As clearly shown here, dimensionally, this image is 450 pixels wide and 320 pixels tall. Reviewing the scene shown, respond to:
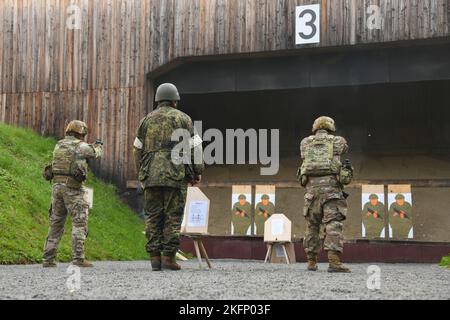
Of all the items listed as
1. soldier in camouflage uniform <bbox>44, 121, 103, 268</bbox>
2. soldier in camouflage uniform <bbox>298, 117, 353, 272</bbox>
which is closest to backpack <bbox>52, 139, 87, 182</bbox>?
soldier in camouflage uniform <bbox>44, 121, 103, 268</bbox>

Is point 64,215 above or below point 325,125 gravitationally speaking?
below

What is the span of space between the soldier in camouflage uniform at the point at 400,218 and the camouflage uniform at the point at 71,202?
9.06 metres

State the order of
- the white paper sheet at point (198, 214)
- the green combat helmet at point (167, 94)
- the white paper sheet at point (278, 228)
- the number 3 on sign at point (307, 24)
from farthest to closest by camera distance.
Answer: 1. the number 3 on sign at point (307, 24)
2. the white paper sheet at point (278, 228)
3. the white paper sheet at point (198, 214)
4. the green combat helmet at point (167, 94)

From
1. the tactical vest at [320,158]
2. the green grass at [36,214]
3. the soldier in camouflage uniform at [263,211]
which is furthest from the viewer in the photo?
the soldier in camouflage uniform at [263,211]

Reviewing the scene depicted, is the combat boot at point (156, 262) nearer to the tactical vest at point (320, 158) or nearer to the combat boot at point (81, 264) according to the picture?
the combat boot at point (81, 264)

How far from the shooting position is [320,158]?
31.0 feet

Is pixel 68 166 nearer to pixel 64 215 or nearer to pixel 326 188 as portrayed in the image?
pixel 64 215

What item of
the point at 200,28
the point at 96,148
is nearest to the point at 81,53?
the point at 200,28

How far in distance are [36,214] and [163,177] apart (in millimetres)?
5910

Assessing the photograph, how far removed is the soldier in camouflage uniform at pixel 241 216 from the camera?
17.9m

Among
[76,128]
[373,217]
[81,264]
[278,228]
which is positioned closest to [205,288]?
[81,264]

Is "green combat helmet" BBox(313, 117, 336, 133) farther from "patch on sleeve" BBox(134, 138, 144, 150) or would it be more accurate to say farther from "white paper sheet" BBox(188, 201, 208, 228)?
"white paper sheet" BBox(188, 201, 208, 228)

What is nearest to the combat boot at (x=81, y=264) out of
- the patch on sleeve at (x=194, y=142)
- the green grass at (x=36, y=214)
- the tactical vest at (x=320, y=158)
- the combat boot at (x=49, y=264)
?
the combat boot at (x=49, y=264)

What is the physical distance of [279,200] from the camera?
19391mm
